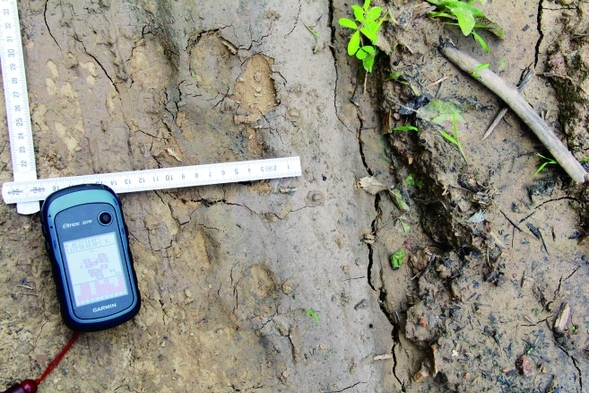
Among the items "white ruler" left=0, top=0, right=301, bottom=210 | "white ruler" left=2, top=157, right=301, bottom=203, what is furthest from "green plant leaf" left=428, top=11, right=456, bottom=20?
"white ruler" left=0, top=0, right=301, bottom=210

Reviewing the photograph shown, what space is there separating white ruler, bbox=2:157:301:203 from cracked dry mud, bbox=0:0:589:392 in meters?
0.07

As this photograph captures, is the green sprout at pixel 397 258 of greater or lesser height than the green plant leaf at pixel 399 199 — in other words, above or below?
below

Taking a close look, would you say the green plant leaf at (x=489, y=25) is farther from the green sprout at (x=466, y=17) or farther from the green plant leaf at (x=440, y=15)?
the green plant leaf at (x=440, y=15)

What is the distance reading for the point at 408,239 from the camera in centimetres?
315

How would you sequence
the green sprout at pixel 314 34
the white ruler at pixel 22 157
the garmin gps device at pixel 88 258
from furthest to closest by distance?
the green sprout at pixel 314 34 < the white ruler at pixel 22 157 < the garmin gps device at pixel 88 258

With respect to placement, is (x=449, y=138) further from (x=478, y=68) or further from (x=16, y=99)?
(x=16, y=99)

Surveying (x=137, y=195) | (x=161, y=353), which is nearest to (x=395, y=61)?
(x=137, y=195)

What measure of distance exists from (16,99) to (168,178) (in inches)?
34.2

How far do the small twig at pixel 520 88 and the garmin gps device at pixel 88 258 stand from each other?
6.65 ft

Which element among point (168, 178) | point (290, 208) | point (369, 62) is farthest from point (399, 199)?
point (168, 178)

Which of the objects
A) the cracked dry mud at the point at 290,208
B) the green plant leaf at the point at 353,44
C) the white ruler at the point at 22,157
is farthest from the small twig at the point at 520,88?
the white ruler at the point at 22,157

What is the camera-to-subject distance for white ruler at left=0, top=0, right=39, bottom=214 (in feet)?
9.20

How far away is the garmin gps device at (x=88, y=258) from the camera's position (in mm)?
2705

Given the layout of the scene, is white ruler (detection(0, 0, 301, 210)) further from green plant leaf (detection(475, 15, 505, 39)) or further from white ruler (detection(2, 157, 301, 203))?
green plant leaf (detection(475, 15, 505, 39))
